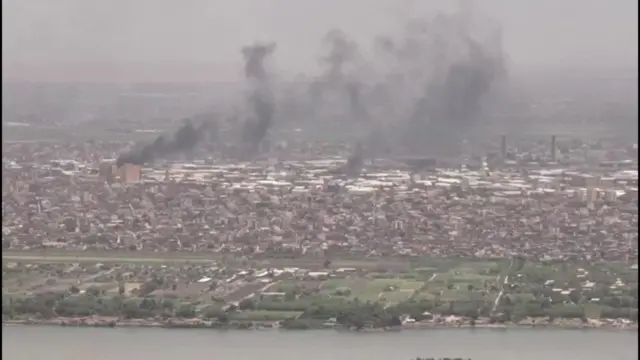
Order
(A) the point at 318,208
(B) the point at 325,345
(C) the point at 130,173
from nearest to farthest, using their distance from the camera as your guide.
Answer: (B) the point at 325,345
(A) the point at 318,208
(C) the point at 130,173

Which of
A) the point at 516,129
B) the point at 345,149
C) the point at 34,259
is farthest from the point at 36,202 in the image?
the point at 516,129

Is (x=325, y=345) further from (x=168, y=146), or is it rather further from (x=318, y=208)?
(x=168, y=146)

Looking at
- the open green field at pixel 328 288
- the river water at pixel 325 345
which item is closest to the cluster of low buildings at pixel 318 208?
the open green field at pixel 328 288

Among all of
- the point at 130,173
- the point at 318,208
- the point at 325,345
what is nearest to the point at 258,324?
the point at 325,345

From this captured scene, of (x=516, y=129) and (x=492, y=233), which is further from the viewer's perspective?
(x=516, y=129)

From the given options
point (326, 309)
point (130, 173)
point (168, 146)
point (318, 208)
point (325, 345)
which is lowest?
point (325, 345)

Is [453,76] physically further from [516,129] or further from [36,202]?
[36,202]

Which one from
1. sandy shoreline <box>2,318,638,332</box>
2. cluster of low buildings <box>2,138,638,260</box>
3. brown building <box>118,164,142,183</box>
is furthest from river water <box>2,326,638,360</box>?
brown building <box>118,164,142,183</box>

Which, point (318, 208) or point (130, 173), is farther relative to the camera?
point (130, 173)
